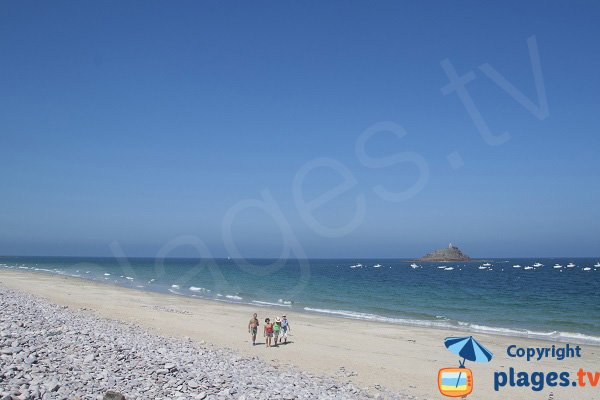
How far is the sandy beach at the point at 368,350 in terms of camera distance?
15234mm

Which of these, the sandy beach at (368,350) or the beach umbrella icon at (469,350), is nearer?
the beach umbrella icon at (469,350)

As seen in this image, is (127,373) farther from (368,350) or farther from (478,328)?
(478,328)

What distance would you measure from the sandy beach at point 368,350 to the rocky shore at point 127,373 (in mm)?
2521

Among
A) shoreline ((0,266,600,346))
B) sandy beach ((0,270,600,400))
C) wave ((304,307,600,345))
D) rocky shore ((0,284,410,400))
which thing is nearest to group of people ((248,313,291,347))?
sandy beach ((0,270,600,400))

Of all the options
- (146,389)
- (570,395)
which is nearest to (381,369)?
(570,395)

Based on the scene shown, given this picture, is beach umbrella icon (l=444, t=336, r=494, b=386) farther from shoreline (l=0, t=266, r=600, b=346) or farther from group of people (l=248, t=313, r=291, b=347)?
shoreline (l=0, t=266, r=600, b=346)

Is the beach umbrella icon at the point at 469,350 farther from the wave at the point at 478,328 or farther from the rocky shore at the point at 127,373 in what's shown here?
the wave at the point at 478,328

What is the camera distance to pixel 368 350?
20828 millimetres

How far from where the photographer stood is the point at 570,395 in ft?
48.5

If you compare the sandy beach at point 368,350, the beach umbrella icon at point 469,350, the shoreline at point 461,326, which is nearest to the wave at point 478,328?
the shoreline at point 461,326

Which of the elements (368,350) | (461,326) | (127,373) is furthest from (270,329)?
(461,326)

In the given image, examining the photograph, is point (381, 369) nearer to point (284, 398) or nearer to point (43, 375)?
point (284, 398)

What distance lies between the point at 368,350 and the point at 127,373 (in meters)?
13.0

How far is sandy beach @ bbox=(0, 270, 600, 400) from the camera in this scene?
15234 mm
